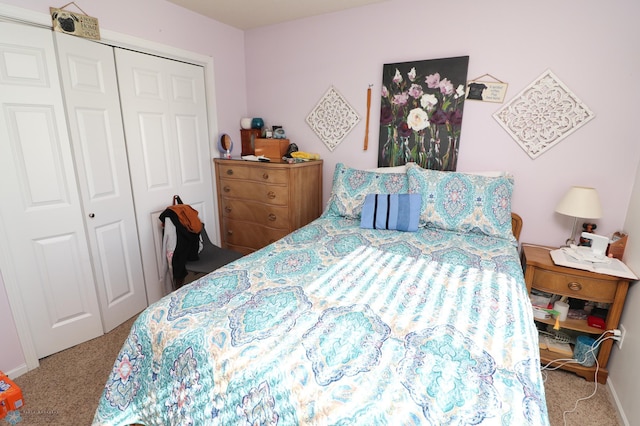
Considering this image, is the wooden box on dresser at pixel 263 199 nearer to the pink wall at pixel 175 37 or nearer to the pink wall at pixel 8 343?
the pink wall at pixel 175 37

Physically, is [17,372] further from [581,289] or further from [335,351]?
[581,289]

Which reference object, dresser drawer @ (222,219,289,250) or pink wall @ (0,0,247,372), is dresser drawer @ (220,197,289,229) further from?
pink wall @ (0,0,247,372)

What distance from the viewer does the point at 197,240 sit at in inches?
94.3

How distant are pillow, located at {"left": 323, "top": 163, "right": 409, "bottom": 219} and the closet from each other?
1385 millimetres

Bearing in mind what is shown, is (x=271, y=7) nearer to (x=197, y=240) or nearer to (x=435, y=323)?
(x=197, y=240)

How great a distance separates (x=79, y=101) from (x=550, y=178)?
127 inches

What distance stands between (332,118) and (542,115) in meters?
1.62

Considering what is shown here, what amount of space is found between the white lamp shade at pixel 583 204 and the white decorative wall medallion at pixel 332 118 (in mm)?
1662

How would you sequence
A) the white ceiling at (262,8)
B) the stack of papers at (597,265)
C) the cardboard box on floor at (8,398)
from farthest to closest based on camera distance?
the white ceiling at (262,8) → the stack of papers at (597,265) → the cardboard box on floor at (8,398)

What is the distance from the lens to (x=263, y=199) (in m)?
2.85

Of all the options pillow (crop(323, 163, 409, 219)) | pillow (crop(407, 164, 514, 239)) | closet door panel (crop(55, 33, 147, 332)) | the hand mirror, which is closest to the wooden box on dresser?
the hand mirror

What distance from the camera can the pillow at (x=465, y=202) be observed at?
210cm

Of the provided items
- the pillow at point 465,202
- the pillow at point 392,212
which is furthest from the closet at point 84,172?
the pillow at point 465,202

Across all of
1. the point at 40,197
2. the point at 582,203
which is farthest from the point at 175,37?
the point at 582,203
